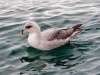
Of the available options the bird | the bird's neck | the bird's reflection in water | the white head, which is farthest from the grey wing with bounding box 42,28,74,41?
the bird's reflection in water

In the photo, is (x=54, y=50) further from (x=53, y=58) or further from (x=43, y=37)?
(x=53, y=58)

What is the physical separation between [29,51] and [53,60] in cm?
150

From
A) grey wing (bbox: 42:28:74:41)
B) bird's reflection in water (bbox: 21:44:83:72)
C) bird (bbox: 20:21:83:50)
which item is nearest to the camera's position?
bird's reflection in water (bbox: 21:44:83:72)

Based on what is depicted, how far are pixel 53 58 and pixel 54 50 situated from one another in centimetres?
99

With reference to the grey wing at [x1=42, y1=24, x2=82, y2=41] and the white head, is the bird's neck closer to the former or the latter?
the white head

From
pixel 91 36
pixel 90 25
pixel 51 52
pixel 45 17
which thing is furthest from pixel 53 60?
pixel 45 17

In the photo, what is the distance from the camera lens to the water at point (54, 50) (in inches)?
425

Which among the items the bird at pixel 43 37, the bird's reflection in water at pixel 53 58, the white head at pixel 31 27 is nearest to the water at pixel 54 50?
the bird's reflection in water at pixel 53 58

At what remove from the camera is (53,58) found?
1177 cm

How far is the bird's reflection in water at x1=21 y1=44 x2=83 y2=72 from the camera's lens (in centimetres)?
1102

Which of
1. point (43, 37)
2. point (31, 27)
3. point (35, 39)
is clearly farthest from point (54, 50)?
point (31, 27)

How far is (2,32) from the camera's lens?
14.6 meters

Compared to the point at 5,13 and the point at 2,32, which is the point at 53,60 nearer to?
the point at 2,32

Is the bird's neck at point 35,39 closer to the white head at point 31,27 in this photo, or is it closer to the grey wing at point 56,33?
the white head at point 31,27
